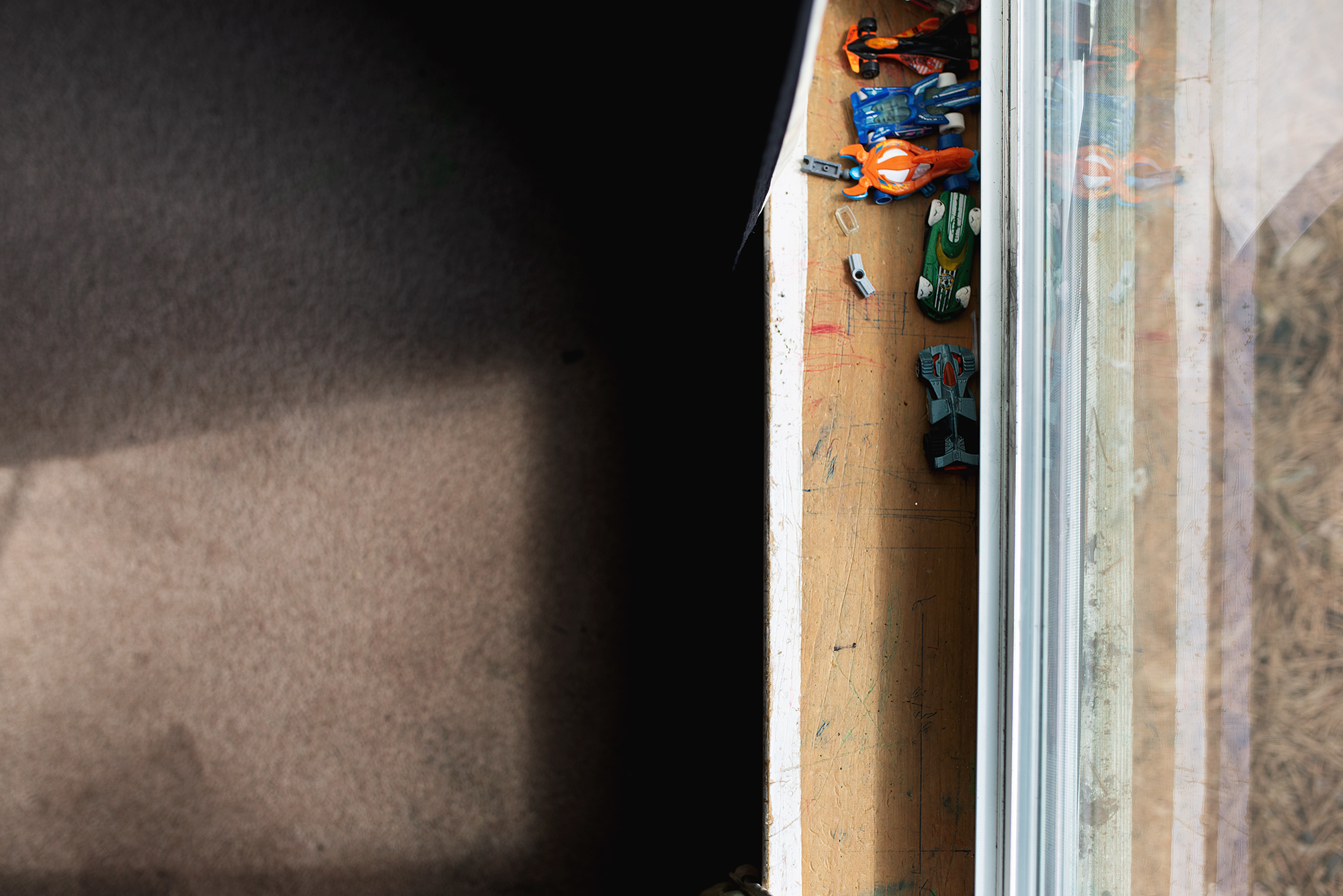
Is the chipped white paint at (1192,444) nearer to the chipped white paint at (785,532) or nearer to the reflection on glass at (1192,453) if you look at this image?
the reflection on glass at (1192,453)

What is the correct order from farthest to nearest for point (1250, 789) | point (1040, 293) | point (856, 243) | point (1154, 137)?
point (856, 243), point (1040, 293), point (1154, 137), point (1250, 789)

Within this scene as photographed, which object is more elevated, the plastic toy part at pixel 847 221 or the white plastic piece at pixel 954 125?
the white plastic piece at pixel 954 125

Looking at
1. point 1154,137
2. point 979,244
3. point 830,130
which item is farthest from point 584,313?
point 1154,137

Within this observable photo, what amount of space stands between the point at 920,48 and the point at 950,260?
0.93 feet

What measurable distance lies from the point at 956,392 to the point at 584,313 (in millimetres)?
710

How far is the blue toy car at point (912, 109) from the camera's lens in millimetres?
902

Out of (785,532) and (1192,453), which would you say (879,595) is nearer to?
(785,532)

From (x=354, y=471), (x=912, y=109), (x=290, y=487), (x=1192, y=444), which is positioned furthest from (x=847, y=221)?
(x=290, y=487)

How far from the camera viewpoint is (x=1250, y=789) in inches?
21.2

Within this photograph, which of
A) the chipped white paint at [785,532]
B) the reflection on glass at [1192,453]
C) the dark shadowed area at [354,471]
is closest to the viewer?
the reflection on glass at [1192,453]

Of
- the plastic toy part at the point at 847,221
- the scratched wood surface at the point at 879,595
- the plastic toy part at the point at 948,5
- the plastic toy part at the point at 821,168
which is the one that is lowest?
the scratched wood surface at the point at 879,595

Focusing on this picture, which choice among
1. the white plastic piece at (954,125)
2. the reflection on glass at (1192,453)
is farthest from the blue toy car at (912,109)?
the reflection on glass at (1192,453)

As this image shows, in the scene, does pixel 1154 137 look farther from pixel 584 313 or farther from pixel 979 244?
pixel 584 313

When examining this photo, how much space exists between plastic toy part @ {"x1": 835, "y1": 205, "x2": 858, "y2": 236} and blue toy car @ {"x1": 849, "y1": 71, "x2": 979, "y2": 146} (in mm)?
93
